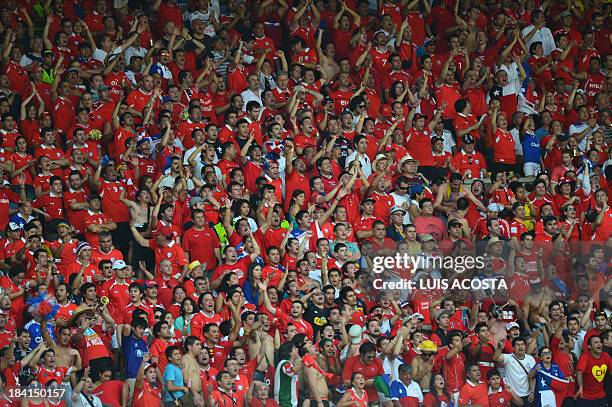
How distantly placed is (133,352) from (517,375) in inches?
161

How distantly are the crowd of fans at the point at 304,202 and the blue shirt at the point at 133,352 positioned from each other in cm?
2

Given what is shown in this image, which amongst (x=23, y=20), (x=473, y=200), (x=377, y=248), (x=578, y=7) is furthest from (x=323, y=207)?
(x=578, y=7)

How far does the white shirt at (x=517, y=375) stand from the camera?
16.1m

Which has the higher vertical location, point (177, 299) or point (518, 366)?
point (177, 299)

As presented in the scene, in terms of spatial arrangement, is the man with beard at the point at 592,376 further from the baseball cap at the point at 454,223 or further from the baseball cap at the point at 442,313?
the baseball cap at the point at 454,223

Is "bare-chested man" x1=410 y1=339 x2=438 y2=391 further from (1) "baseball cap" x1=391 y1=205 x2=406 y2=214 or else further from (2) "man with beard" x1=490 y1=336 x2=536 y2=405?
(1) "baseball cap" x1=391 y1=205 x2=406 y2=214

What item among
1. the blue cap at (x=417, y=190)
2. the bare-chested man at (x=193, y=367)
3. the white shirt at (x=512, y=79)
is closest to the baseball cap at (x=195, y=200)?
the bare-chested man at (x=193, y=367)

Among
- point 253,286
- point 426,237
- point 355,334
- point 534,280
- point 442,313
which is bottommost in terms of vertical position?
point 355,334

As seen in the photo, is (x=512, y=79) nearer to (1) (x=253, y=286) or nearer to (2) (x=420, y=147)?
(2) (x=420, y=147)

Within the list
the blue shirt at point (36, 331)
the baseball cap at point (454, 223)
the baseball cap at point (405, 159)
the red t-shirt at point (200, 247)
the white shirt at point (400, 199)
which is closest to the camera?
the blue shirt at point (36, 331)

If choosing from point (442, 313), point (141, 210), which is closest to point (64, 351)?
point (141, 210)

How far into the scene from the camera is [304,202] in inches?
691

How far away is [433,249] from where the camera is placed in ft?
56.7

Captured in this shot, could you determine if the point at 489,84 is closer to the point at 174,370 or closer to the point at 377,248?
the point at 377,248
